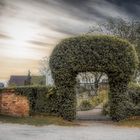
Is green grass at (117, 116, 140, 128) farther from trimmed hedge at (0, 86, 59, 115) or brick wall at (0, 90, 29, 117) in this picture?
brick wall at (0, 90, 29, 117)

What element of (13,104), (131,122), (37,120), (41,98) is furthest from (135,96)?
(13,104)

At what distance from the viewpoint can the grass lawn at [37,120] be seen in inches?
944

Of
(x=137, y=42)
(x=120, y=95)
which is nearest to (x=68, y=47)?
(x=120, y=95)

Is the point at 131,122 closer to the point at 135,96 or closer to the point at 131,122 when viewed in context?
the point at 131,122

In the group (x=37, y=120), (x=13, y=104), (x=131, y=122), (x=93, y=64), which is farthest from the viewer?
(x=13, y=104)

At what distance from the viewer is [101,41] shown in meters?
26.2

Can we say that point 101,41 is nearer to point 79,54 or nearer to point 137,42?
point 79,54

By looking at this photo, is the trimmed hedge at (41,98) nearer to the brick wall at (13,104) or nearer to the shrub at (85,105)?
the brick wall at (13,104)

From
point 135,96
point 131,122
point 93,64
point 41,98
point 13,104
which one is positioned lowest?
point 131,122

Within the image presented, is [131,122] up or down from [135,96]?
down

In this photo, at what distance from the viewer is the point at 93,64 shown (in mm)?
25984

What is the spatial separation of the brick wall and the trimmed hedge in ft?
1.03

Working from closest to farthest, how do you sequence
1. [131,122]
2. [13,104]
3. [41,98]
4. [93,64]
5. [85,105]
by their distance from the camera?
[131,122] < [93,64] < [41,98] < [13,104] < [85,105]

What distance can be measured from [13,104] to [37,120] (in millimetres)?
3109
